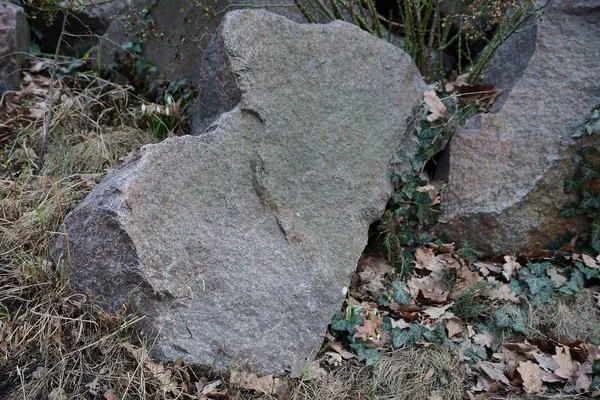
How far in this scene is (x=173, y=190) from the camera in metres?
3.42

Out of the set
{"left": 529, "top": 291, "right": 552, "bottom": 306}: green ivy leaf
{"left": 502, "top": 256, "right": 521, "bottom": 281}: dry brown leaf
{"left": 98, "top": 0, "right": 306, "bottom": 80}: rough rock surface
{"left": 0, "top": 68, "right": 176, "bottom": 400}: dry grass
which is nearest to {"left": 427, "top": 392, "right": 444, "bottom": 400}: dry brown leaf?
{"left": 529, "top": 291, "right": 552, "bottom": 306}: green ivy leaf

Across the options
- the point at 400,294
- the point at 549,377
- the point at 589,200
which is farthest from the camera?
the point at 589,200

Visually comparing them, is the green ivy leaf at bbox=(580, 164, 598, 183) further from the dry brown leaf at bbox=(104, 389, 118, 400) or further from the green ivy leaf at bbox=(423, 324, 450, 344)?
the dry brown leaf at bbox=(104, 389, 118, 400)

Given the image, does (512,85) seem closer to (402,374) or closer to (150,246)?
(402,374)

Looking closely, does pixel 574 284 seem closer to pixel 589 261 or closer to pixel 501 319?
pixel 589 261

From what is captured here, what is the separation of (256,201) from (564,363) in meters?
1.81

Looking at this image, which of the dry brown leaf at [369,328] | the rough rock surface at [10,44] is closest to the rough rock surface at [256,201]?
the dry brown leaf at [369,328]

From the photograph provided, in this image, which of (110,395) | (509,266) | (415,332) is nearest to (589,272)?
(509,266)

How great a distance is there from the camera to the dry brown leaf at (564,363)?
11.9ft

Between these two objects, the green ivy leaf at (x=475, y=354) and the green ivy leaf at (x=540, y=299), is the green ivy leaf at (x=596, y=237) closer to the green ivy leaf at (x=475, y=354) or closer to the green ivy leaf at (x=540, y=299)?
the green ivy leaf at (x=540, y=299)

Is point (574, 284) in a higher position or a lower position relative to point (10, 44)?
lower

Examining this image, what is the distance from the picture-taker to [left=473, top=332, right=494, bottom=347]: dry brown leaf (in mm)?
3809

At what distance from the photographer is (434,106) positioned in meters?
4.54

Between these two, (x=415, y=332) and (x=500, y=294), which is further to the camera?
(x=500, y=294)
